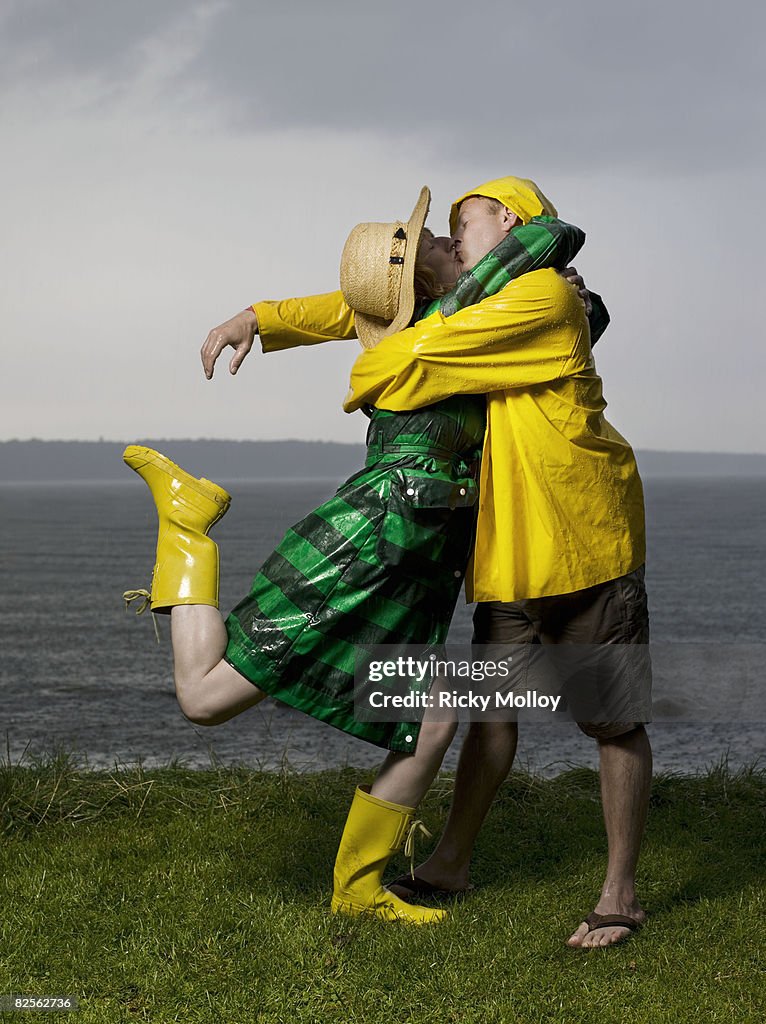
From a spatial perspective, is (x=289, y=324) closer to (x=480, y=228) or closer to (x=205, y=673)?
(x=480, y=228)

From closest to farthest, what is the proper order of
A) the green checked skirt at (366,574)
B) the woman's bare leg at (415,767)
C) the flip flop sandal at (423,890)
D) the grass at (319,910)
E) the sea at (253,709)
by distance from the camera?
the grass at (319,910)
the green checked skirt at (366,574)
the woman's bare leg at (415,767)
the flip flop sandal at (423,890)
the sea at (253,709)

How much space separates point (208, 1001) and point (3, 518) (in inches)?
1927

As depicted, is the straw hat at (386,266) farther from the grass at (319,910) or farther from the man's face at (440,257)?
the grass at (319,910)

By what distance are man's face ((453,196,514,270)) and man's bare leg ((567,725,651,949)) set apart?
1478mm

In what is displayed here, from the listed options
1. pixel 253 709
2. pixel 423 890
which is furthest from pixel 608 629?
pixel 253 709

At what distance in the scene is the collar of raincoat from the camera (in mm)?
3516

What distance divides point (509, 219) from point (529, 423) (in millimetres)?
624

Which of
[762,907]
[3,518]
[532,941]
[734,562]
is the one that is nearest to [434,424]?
[532,941]

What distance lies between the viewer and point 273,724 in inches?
330

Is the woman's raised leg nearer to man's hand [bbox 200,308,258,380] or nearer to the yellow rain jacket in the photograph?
man's hand [bbox 200,308,258,380]

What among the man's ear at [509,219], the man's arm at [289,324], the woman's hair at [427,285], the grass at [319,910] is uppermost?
the man's ear at [509,219]

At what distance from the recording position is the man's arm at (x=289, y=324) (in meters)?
3.76

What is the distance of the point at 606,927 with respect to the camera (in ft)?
11.6

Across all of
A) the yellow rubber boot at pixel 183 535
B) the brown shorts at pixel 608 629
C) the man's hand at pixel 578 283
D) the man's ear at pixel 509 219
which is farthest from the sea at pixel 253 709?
the man's ear at pixel 509 219
